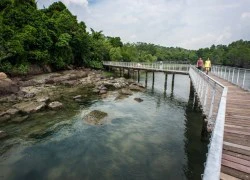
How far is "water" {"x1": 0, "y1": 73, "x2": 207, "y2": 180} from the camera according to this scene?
8.57m

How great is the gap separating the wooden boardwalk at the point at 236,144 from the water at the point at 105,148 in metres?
3.33

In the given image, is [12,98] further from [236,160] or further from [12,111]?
[236,160]

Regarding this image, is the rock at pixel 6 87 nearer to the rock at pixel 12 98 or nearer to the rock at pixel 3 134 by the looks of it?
the rock at pixel 12 98

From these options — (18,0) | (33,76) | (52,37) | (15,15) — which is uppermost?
(18,0)

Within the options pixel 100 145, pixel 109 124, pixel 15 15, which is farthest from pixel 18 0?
pixel 100 145

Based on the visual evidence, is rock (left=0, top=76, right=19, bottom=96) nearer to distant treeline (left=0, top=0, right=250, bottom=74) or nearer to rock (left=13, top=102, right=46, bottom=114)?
rock (left=13, top=102, right=46, bottom=114)

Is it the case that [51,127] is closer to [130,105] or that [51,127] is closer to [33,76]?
[130,105]

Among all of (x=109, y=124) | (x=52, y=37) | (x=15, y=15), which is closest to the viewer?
(x=109, y=124)

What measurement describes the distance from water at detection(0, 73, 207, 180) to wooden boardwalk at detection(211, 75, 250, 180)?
131 inches

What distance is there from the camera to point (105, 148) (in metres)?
10.6

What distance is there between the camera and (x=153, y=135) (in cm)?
1235

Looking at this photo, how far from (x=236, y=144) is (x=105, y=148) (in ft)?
23.5

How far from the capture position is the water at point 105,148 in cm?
857

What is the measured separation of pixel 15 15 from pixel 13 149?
2671 centimetres
